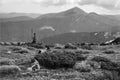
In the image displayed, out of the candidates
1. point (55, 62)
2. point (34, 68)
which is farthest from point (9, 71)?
point (55, 62)

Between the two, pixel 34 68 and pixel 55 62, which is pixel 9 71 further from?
pixel 55 62

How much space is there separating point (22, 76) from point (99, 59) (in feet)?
21.3

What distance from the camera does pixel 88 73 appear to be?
11.2 metres

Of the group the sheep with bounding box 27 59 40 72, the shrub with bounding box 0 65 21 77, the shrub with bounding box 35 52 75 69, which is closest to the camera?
the shrub with bounding box 0 65 21 77

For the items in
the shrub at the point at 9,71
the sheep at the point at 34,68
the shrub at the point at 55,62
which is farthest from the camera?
the shrub at the point at 55,62

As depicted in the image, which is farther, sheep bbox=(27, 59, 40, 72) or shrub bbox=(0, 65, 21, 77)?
sheep bbox=(27, 59, 40, 72)

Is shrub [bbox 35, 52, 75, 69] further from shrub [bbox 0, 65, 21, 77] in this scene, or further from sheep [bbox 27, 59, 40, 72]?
shrub [bbox 0, 65, 21, 77]

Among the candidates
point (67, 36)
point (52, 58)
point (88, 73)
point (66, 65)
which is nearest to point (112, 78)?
point (88, 73)

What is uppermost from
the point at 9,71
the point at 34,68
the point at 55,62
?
the point at 55,62

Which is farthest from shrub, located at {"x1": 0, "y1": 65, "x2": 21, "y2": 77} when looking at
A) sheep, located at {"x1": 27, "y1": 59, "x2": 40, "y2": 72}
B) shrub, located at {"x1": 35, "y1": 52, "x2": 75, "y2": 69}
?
shrub, located at {"x1": 35, "y1": 52, "x2": 75, "y2": 69}

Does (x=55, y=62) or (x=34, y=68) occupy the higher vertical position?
(x=55, y=62)

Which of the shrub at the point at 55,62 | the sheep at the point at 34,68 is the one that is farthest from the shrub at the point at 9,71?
the shrub at the point at 55,62

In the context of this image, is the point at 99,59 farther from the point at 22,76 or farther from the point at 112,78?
the point at 22,76

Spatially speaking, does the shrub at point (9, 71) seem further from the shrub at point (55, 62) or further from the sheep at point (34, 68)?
the shrub at point (55, 62)
